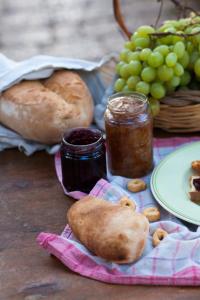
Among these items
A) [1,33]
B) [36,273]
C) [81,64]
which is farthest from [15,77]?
[1,33]

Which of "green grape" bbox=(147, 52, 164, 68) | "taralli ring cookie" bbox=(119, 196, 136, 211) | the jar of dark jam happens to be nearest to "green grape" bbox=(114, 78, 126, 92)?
"green grape" bbox=(147, 52, 164, 68)

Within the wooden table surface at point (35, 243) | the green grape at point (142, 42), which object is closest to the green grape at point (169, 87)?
the green grape at point (142, 42)

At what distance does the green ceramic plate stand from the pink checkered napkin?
0.03 m

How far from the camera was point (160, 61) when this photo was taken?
1.25m

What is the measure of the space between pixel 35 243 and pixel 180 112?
0.46 m

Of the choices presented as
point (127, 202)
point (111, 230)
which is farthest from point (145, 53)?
point (111, 230)

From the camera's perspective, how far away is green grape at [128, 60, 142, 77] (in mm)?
1279

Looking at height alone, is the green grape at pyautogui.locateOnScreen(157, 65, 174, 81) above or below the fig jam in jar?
above

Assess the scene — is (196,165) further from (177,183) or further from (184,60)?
(184,60)

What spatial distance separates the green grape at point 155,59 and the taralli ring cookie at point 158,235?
40 centimetres

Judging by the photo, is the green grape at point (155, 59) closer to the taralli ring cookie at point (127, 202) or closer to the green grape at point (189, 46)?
the green grape at point (189, 46)

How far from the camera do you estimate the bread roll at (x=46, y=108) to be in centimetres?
128

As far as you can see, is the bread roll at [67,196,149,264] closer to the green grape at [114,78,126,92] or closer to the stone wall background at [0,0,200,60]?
the green grape at [114,78,126,92]

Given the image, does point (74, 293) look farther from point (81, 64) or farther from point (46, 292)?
point (81, 64)
